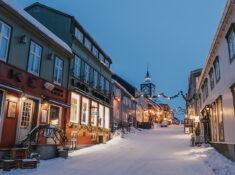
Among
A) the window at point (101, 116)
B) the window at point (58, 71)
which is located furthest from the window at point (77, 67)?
the window at point (101, 116)

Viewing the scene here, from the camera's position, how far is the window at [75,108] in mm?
23453

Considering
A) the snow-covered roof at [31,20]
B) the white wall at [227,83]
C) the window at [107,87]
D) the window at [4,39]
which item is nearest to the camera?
the white wall at [227,83]

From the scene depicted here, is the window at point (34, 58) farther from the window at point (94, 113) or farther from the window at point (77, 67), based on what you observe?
the window at point (94, 113)

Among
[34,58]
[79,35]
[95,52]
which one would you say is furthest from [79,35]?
[34,58]

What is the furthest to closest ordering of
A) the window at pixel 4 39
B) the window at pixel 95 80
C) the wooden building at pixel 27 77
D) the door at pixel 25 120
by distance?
the window at pixel 95 80 < the door at pixel 25 120 < the wooden building at pixel 27 77 < the window at pixel 4 39

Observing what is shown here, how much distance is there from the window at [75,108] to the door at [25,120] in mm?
5831

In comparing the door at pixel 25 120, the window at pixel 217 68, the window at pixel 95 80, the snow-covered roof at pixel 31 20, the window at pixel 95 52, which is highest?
the window at pixel 95 52

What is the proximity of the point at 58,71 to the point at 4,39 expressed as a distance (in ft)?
21.4

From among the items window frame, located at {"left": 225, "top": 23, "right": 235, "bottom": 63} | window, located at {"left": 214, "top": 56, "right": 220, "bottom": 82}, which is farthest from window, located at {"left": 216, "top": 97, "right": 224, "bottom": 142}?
window frame, located at {"left": 225, "top": 23, "right": 235, "bottom": 63}

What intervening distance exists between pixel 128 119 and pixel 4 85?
41.8 meters

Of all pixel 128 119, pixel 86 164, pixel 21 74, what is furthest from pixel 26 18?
pixel 128 119

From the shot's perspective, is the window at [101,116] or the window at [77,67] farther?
the window at [101,116]

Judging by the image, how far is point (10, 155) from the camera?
13898mm

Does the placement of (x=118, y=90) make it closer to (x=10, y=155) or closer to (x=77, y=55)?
(x=77, y=55)
